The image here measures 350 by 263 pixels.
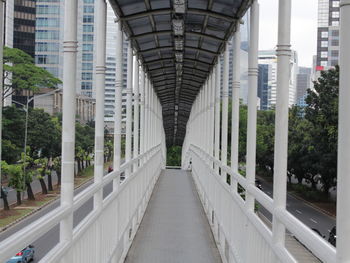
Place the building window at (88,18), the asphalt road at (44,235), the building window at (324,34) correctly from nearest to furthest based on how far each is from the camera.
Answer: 1. the asphalt road at (44,235)
2. the building window at (88,18)
3. the building window at (324,34)

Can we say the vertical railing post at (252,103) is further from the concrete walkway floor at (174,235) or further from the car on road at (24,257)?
the concrete walkway floor at (174,235)

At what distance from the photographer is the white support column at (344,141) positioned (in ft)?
7.17

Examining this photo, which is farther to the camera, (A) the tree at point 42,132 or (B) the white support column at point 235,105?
(A) the tree at point 42,132

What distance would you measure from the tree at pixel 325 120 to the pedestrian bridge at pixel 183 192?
670 centimetres

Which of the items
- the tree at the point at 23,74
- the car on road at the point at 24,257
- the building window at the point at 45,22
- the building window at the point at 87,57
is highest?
the tree at the point at 23,74

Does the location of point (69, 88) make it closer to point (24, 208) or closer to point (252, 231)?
Answer: point (252, 231)

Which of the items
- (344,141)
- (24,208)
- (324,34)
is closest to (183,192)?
(24,208)

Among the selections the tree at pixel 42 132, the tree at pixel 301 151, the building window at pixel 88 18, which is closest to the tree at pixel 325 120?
the tree at pixel 301 151

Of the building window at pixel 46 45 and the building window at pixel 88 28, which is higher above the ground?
the building window at pixel 46 45

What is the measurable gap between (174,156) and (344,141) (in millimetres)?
51058

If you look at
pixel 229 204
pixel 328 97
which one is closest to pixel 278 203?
pixel 229 204

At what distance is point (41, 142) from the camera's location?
79.4 feet

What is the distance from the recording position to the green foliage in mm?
50750

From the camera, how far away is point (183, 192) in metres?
16.6
